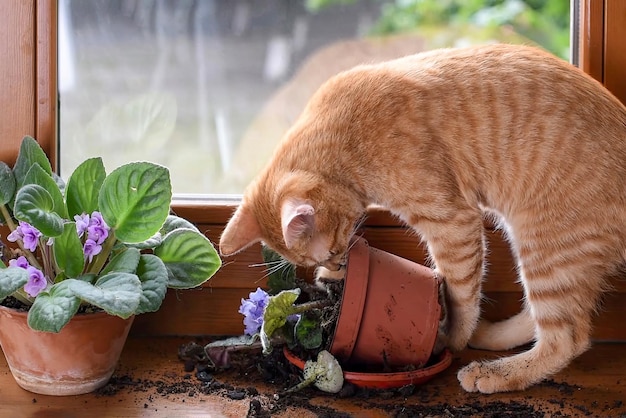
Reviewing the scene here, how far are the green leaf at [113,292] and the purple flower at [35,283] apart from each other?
8cm

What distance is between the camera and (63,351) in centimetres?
137

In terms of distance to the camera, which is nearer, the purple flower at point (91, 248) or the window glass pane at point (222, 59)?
the purple flower at point (91, 248)

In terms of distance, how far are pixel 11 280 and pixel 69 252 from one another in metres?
0.13

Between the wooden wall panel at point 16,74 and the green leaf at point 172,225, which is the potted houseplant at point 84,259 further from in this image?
the wooden wall panel at point 16,74

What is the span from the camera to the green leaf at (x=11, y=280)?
1242 millimetres

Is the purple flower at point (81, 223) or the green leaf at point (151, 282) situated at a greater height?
the purple flower at point (81, 223)

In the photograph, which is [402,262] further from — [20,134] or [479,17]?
[20,134]

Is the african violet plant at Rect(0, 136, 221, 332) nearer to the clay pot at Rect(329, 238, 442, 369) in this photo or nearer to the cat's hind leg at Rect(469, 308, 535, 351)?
the clay pot at Rect(329, 238, 442, 369)

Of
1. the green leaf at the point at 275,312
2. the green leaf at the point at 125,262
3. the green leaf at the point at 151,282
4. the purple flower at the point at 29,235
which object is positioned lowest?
the green leaf at the point at 275,312

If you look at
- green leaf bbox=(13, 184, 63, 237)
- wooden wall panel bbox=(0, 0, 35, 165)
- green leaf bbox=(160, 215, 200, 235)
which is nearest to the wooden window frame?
wooden wall panel bbox=(0, 0, 35, 165)

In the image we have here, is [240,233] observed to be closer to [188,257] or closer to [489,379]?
[188,257]

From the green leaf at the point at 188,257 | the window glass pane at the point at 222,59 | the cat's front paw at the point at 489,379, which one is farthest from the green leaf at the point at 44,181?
the cat's front paw at the point at 489,379

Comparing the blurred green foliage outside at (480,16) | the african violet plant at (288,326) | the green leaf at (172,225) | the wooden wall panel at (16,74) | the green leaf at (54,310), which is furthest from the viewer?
the blurred green foliage outside at (480,16)

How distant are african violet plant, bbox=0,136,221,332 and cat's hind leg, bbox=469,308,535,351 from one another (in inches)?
27.2
